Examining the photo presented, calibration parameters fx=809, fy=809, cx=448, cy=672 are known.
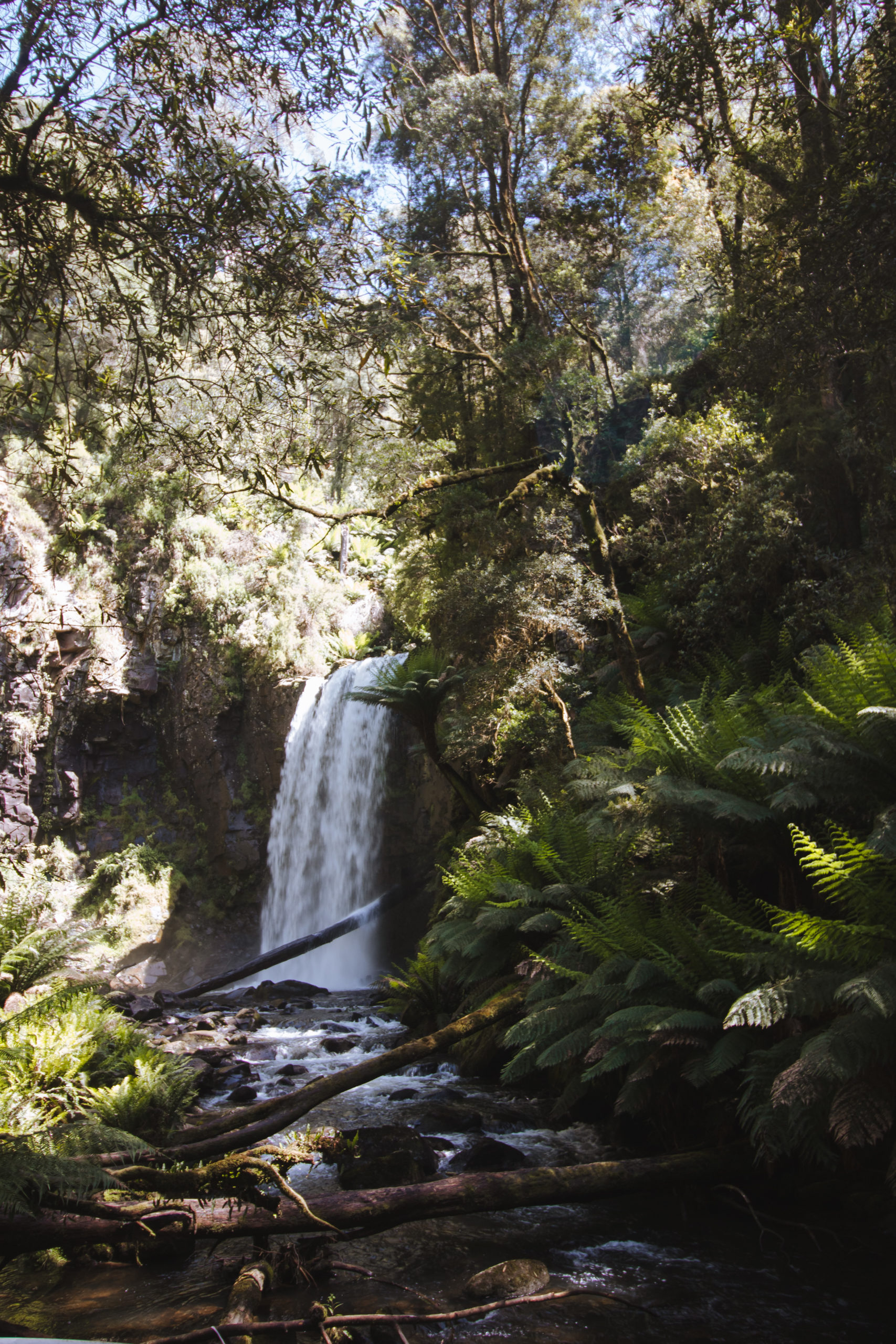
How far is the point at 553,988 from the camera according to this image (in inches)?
193

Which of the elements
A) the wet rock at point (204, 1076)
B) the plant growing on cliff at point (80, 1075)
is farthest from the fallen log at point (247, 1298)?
the wet rock at point (204, 1076)

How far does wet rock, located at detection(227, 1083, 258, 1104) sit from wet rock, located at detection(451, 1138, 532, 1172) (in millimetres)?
2602

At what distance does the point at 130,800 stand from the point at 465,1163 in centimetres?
1547

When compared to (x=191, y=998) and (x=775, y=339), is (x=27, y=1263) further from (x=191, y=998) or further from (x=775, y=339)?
(x=191, y=998)

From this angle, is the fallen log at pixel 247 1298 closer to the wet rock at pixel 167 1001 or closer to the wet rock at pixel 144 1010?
the wet rock at pixel 144 1010

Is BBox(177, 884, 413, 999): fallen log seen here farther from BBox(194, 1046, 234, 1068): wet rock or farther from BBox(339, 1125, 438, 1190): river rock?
BBox(339, 1125, 438, 1190): river rock

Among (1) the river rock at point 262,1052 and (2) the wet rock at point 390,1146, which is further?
(1) the river rock at point 262,1052

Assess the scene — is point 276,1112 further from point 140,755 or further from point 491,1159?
point 140,755

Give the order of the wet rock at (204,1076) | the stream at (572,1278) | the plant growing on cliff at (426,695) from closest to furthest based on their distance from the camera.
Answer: the stream at (572,1278)
the wet rock at (204,1076)
the plant growing on cliff at (426,695)

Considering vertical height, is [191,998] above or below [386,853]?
below

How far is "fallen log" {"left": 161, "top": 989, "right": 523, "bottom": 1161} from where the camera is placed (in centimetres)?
355

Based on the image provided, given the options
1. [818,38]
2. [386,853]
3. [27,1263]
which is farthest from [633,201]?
[27,1263]

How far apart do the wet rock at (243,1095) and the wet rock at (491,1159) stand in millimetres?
2602

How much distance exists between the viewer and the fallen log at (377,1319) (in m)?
2.39
